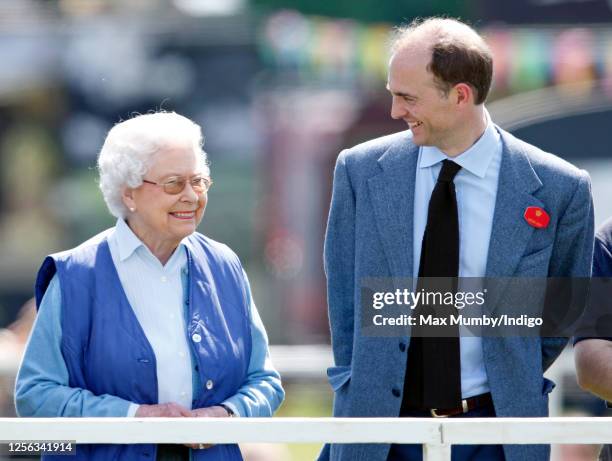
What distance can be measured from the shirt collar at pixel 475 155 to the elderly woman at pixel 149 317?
0.58 m

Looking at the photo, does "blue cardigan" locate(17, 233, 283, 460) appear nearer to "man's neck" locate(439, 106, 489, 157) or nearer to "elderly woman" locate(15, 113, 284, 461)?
"elderly woman" locate(15, 113, 284, 461)

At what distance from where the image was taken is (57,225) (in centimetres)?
1295

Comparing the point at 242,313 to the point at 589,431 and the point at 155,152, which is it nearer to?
the point at 155,152

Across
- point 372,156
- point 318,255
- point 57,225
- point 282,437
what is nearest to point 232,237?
point 318,255

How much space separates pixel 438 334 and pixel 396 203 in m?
0.35

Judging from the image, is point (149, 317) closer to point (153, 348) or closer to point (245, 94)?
point (153, 348)

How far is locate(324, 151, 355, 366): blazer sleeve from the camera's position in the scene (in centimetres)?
355

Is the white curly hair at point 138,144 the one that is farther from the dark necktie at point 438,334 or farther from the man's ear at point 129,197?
the dark necktie at point 438,334

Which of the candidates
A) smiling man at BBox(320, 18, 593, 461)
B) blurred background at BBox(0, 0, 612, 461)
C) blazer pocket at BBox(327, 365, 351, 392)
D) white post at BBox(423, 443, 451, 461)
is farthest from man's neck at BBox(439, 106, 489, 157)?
blurred background at BBox(0, 0, 612, 461)

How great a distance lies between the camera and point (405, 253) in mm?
3430

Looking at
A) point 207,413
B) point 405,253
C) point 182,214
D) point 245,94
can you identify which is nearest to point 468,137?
point 405,253

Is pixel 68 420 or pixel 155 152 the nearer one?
pixel 68 420

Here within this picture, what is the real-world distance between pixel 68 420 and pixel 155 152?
754mm

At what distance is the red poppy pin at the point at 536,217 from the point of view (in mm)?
3453
